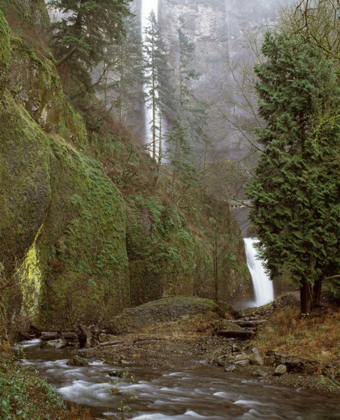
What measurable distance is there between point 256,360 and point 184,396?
3227 mm

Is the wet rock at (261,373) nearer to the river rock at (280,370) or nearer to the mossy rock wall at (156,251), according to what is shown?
the river rock at (280,370)

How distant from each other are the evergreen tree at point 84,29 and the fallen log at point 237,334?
46.9ft

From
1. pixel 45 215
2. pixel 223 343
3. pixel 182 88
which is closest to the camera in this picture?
pixel 223 343

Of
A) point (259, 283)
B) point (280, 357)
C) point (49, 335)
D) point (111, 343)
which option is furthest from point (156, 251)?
point (259, 283)

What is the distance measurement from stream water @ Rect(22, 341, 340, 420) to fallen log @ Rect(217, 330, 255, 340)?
13.7 feet

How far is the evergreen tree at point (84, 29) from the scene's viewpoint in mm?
18562

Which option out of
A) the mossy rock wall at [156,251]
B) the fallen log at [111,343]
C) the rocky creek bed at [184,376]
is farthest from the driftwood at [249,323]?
the mossy rock wall at [156,251]

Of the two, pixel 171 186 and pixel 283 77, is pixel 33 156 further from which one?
pixel 171 186

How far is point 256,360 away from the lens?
963 cm

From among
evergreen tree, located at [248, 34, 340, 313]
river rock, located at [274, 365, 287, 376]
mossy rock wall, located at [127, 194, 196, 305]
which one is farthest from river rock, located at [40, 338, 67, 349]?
mossy rock wall, located at [127, 194, 196, 305]

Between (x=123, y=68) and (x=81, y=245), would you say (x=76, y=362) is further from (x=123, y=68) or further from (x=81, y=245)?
(x=123, y=68)

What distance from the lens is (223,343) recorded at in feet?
40.9

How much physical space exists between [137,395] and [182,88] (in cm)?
3586

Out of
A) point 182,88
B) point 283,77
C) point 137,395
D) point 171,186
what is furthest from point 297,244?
point 182,88
